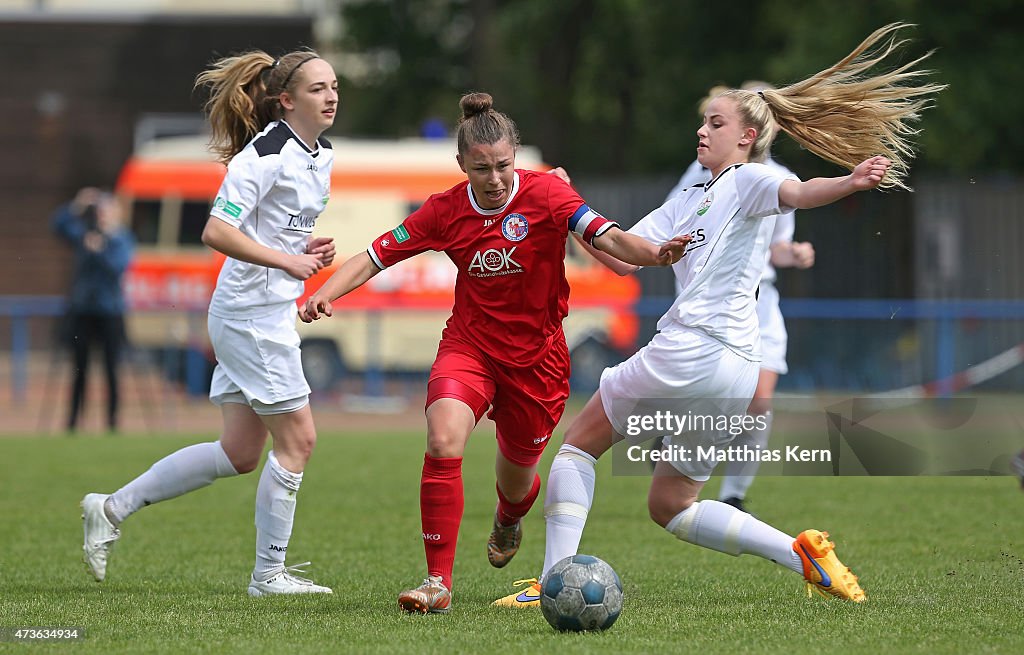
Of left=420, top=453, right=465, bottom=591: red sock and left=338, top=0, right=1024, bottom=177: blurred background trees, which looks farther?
left=338, top=0, right=1024, bottom=177: blurred background trees

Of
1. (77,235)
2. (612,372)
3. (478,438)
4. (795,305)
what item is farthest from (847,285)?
(612,372)

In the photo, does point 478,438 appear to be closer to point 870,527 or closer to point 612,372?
point 870,527

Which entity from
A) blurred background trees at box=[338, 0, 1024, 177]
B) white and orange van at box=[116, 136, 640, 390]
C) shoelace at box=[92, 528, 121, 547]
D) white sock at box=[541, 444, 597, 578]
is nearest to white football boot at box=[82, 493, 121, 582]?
shoelace at box=[92, 528, 121, 547]

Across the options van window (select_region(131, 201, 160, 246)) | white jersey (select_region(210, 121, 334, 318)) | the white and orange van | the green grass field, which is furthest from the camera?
van window (select_region(131, 201, 160, 246))

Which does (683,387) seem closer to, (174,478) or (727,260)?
(727,260)

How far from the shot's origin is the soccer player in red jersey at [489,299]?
5.40 m

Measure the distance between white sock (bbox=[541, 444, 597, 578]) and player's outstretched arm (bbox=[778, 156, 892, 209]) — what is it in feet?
4.10

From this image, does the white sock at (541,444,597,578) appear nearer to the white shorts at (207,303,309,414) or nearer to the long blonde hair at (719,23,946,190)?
the white shorts at (207,303,309,414)

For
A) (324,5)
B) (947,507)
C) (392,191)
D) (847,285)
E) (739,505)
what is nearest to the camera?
(739,505)

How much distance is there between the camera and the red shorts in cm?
550

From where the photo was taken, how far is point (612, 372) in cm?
555

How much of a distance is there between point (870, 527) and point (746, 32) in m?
18.0

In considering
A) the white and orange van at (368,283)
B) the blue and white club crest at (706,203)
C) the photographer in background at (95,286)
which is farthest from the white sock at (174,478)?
the white and orange van at (368,283)

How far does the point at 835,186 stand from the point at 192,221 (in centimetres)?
1535
